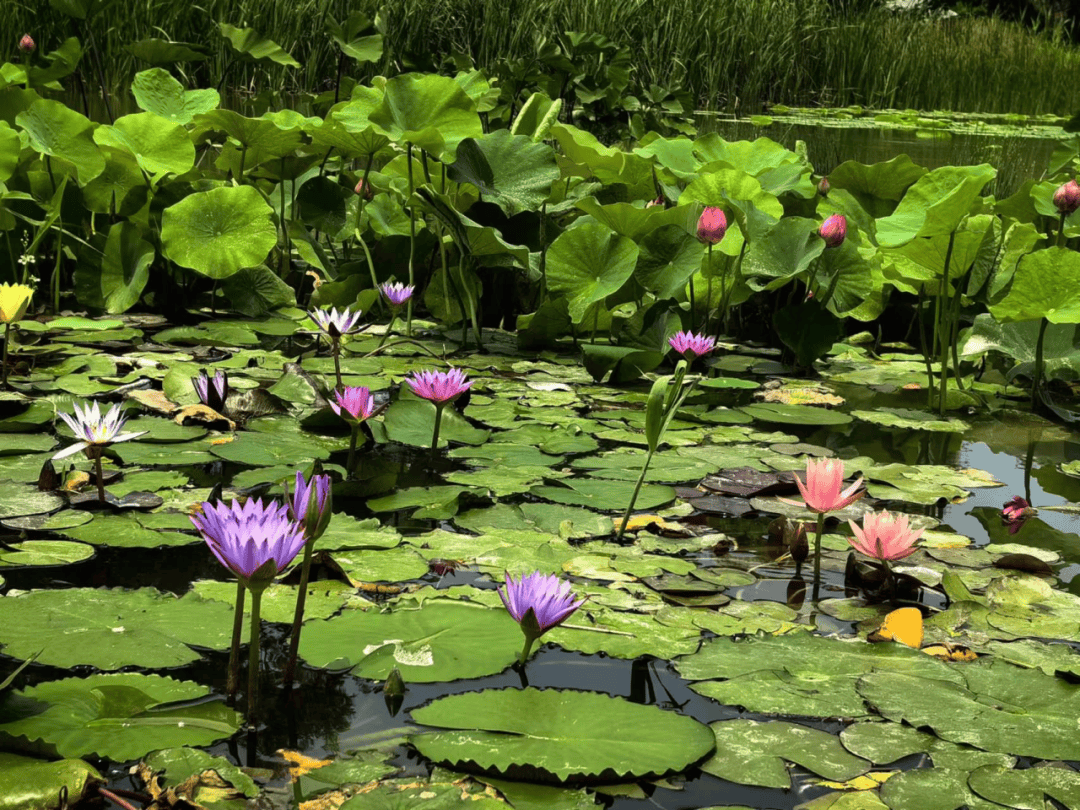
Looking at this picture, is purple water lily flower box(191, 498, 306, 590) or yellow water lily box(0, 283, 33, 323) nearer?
purple water lily flower box(191, 498, 306, 590)

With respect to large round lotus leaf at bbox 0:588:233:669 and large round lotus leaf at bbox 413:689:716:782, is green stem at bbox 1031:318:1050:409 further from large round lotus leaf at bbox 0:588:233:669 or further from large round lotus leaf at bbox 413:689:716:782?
large round lotus leaf at bbox 0:588:233:669

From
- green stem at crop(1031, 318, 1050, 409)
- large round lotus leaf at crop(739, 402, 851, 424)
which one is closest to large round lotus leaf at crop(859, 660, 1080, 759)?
large round lotus leaf at crop(739, 402, 851, 424)

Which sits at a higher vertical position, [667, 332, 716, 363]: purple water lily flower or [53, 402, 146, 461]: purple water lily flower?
[667, 332, 716, 363]: purple water lily flower

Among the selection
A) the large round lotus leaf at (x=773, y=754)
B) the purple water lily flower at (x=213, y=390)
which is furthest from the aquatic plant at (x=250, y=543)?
the purple water lily flower at (x=213, y=390)

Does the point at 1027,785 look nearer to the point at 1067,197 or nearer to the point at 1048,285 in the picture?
the point at 1048,285

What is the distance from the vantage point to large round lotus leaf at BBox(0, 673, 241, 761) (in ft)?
2.87

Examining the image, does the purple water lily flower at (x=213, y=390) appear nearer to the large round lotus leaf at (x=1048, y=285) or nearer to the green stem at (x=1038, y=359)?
the large round lotus leaf at (x=1048, y=285)

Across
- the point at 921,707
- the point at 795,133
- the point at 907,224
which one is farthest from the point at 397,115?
the point at 795,133

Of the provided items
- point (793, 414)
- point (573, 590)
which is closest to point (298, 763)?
point (573, 590)

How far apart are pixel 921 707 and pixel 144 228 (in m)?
2.33

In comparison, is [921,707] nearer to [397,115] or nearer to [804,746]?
[804,746]

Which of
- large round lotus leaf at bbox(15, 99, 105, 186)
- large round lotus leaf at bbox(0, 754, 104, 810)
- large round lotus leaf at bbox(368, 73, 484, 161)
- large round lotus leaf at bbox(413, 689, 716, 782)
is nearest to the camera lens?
large round lotus leaf at bbox(0, 754, 104, 810)

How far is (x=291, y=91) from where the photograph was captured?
7.79 metres

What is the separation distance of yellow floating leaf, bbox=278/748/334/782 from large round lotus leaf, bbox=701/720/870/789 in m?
0.33
